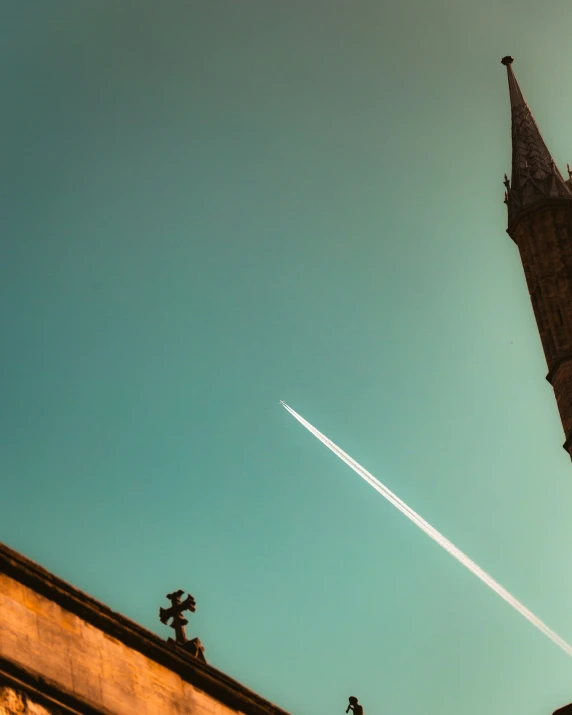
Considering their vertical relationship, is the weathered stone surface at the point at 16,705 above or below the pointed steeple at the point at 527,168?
below

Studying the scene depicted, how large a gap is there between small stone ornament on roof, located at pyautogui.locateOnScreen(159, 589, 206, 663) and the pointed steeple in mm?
23721

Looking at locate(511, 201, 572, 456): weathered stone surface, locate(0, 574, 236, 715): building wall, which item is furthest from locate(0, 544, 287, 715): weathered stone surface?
locate(511, 201, 572, 456): weathered stone surface

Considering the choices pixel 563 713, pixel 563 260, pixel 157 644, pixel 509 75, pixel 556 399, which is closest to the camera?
pixel 157 644

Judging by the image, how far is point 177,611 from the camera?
1262 centimetres

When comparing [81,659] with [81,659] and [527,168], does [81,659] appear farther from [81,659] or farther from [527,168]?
[527,168]

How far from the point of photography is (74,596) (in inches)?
428

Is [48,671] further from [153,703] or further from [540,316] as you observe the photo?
[540,316]

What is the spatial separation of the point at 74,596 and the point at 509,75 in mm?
32609

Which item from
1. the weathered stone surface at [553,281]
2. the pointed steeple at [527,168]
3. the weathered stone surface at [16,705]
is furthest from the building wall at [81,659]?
the pointed steeple at [527,168]

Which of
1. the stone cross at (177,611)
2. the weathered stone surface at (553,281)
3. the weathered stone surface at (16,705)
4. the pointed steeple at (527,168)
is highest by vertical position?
the pointed steeple at (527,168)

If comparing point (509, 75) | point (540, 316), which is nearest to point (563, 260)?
point (540, 316)

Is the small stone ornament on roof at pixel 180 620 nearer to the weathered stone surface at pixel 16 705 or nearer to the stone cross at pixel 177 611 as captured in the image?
the stone cross at pixel 177 611

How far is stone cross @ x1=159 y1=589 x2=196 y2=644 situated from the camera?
12492mm

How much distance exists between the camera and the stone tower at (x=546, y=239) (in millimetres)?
30031
